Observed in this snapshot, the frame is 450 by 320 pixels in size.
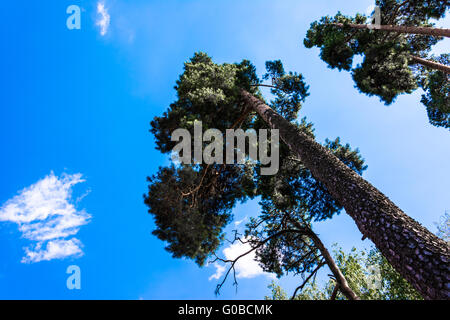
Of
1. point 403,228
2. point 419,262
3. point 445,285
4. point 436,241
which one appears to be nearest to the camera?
point 445,285

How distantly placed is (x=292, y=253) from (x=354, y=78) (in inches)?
347

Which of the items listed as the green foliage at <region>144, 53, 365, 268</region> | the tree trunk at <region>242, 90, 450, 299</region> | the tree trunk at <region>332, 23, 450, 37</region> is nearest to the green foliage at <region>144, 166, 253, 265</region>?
the green foliage at <region>144, 53, 365, 268</region>

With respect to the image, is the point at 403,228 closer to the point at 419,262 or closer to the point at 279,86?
the point at 419,262

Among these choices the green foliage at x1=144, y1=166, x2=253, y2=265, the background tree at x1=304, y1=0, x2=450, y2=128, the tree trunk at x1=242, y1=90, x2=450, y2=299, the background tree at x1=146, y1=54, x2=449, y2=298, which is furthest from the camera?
the background tree at x1=304, y1=0, x2=450, y2=128

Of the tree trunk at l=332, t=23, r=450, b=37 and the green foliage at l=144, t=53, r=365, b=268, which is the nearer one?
the green foliage at l=144, t=53, r=365, b=268

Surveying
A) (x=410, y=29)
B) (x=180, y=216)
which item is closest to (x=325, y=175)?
(x=180, y=216)

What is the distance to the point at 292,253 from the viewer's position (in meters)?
9.16

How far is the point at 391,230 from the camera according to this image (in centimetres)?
293

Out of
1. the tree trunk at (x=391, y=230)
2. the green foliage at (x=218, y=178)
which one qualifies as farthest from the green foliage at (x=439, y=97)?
the tree trunk at (x=391, y=230)

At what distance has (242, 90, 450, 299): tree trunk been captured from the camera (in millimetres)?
2332

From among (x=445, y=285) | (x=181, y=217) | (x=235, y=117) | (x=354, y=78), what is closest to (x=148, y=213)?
(x=181, y=217)

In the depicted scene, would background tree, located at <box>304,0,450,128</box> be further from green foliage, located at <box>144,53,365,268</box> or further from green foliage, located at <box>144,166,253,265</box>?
green foliage, located at <box>144,166,253,265</box>

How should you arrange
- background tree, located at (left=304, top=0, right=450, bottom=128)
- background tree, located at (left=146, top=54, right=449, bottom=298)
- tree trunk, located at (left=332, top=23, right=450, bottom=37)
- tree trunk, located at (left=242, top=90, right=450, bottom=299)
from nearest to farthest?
tree trunk, located at (left=242, top=90, right=450, bottom=299) → background tree, located at (left=146, top=54, right=449, bottom=298) → tree trunk, located at (left=332, top=23, right=450, bottom=37) → background tree, located at (left=304, top=0, right=450, bottom=128)

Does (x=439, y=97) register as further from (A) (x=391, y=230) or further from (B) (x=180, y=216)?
(B) (x=180, y=216)
